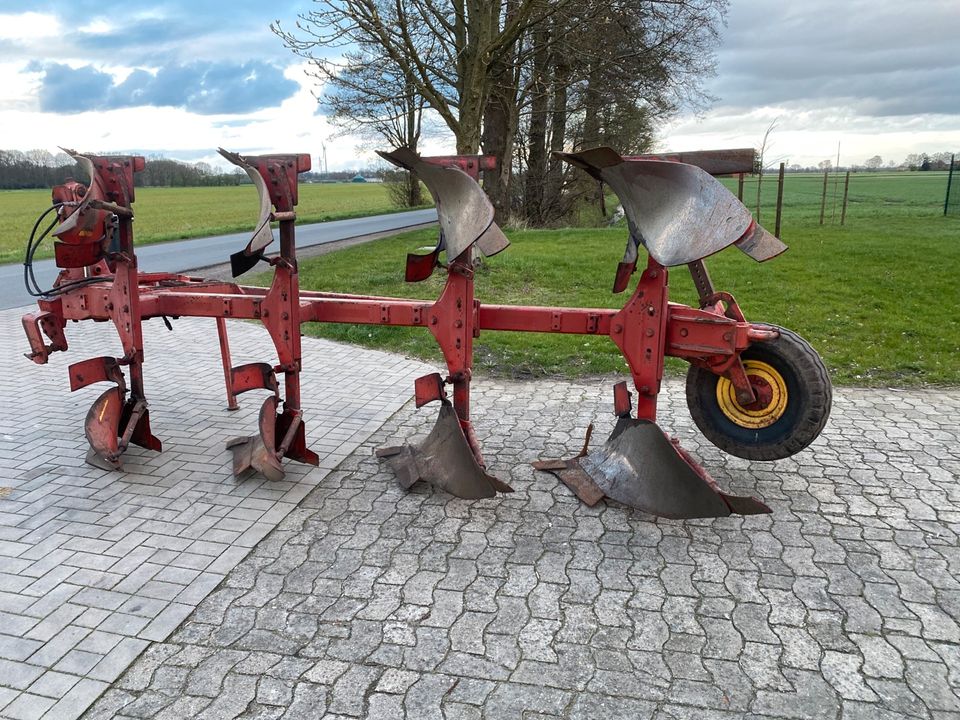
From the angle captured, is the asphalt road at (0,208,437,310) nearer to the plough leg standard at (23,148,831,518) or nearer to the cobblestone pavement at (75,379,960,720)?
the plough leg standard at (23,148,831,518)

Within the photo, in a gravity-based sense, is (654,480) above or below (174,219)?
below

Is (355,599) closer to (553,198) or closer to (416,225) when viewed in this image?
(553,198)

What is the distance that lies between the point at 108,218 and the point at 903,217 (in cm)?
2098

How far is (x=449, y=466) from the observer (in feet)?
13.7

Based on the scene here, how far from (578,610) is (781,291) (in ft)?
24.4

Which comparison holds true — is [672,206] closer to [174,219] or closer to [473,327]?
[473,327]

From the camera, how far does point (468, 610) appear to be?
307 centimetres

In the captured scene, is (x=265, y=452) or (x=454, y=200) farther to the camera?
(x=265, y=452)

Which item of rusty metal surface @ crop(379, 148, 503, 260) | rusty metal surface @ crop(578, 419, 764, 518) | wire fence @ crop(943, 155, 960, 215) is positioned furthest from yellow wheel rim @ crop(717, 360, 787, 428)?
wire fence @ crop(943, 155, 960, 215)

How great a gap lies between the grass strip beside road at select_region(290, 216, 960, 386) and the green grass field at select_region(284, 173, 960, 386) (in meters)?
0.02

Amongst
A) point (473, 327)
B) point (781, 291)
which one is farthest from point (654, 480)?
point (781, 291)

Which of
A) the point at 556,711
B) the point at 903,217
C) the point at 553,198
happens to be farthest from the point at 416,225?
the point at 556,711

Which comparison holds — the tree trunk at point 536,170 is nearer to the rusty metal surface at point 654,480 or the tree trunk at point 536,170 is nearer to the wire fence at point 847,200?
the wire fence at point 847,200

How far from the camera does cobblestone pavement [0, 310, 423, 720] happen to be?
2.85 meters
